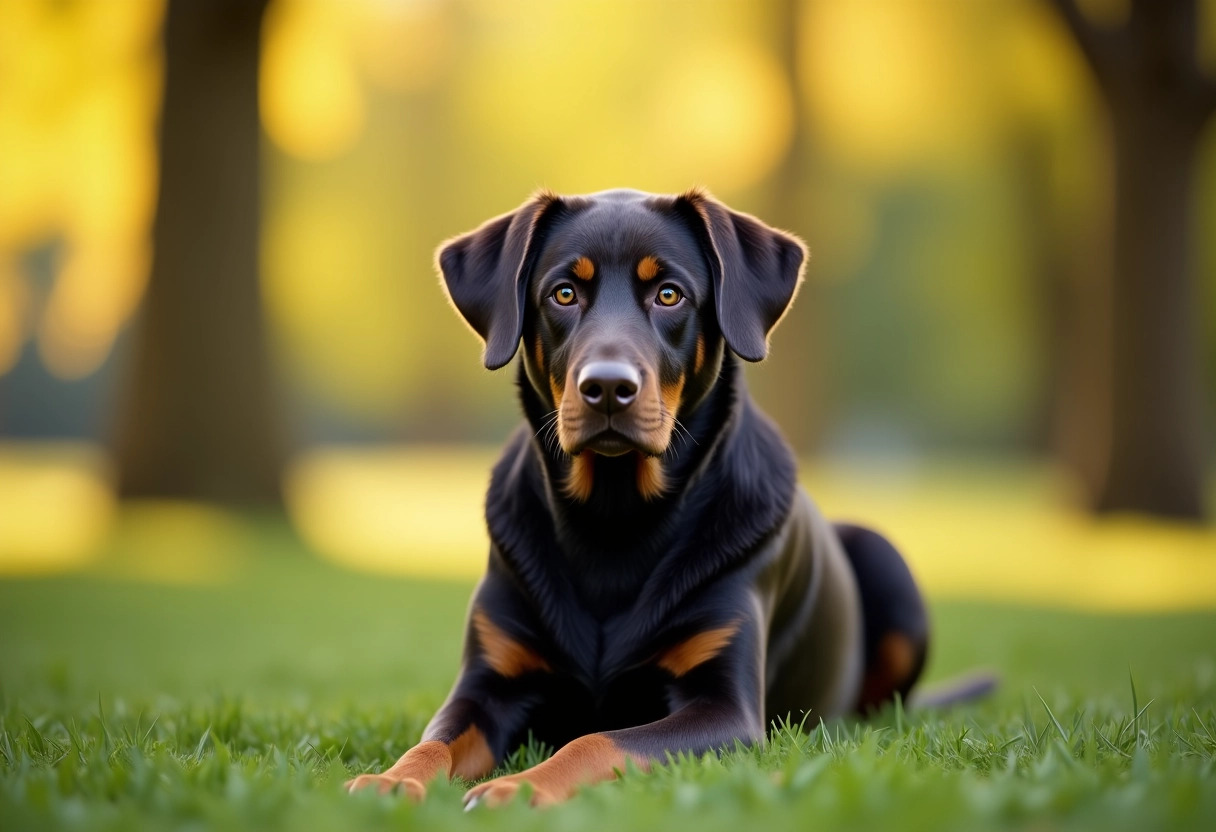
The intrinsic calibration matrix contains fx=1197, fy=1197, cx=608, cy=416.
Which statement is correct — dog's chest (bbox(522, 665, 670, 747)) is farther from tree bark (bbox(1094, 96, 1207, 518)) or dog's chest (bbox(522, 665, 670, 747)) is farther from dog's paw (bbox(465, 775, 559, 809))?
tree bark (bbox(1094, 96, 1207, 518))

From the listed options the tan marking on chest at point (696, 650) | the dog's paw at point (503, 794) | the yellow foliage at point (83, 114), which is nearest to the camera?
the dog's paw at point (503, 794)

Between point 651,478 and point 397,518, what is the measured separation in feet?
40.6

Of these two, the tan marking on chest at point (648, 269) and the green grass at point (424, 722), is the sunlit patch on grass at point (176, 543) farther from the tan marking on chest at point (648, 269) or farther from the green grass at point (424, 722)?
the tan marking on chest at point (648, 269)

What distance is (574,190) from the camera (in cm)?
2259

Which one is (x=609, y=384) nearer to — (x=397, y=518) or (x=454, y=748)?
(x=454, y=748)

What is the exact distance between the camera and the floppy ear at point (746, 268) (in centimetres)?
371

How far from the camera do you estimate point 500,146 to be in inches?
1041

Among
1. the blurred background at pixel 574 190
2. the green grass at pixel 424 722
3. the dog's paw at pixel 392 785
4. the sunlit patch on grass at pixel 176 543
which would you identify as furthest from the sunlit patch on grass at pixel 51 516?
the dog's paw at pixel 392 785

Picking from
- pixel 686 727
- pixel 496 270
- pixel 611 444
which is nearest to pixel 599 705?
pixel 686 727

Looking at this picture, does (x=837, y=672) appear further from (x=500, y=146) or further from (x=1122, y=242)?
(x=500, y=146)

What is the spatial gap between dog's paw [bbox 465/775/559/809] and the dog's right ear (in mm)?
1435

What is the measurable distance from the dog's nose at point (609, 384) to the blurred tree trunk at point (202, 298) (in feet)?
29.8

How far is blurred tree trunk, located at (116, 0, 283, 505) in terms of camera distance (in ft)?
38.1

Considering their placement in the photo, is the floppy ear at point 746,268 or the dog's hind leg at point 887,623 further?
the dog's hind leg at point 887,623
